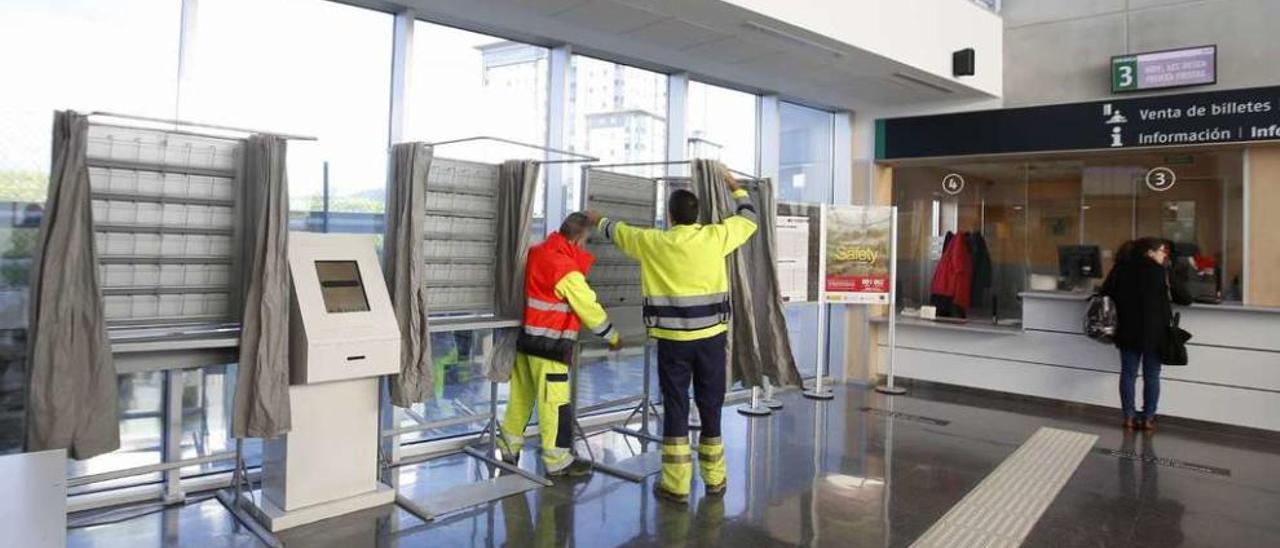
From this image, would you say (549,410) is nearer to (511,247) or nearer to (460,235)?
(511,247)

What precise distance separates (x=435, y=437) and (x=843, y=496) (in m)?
2.50

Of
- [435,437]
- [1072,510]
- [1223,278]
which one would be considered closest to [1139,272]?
[1223,278]

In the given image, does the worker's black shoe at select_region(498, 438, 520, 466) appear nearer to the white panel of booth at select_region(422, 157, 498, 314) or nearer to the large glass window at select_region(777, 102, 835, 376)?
the white panel of booth at select_region(422, 157, 498, 314)

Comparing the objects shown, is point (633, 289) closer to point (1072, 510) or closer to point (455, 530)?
point (455, 530)

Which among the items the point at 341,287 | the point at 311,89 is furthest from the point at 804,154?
the point at 341,287

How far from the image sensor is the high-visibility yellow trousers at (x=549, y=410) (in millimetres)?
4191

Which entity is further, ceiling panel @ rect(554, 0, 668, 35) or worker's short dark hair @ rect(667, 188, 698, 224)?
ceiling panel @ rect(554, 0, 668, 35)

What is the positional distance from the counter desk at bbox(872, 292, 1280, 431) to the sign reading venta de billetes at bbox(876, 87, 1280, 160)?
4.34 ft

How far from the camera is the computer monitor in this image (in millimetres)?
6859

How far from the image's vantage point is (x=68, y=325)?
2.90 meters

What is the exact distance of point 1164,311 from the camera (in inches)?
225

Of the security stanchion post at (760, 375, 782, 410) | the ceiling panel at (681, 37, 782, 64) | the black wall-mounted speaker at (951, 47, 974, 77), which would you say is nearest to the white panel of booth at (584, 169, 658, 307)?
the ceiling panel at (681, 37, 782, 64)

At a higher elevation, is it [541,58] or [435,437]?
[541,58]

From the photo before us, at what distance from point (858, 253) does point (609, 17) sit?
3.20 metres
